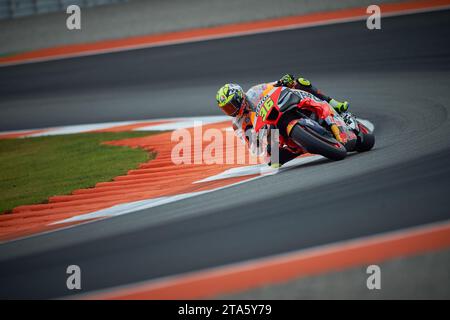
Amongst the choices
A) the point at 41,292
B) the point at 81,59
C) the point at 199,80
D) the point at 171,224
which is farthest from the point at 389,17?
the point at 41,292

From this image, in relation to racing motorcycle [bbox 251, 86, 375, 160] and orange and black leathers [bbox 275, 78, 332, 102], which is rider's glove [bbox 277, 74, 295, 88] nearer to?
orange and black leathers [bbox 275, 78, 332, 102]

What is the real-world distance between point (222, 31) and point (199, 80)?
3783 mm

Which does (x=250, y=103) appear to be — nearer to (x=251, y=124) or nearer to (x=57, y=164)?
(x=251, y=124)

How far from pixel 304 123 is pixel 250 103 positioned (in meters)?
0.98

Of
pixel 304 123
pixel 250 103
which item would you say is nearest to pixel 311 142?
pixel 304 123

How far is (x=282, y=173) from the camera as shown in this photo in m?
9.02

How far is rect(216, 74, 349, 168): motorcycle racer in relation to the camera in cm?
902

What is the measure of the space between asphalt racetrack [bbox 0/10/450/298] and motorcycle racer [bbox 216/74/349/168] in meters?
0.32

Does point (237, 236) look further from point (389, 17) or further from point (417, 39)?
point (389, 17)

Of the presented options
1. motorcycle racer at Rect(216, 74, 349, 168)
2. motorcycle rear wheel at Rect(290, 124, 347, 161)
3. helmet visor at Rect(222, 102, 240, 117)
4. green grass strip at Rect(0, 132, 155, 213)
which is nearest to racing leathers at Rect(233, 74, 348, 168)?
motorcycle racer at Rect(216, 74, 349, 168)

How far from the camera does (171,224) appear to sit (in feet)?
24.8

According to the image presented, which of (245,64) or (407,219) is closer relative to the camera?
(407,219)
